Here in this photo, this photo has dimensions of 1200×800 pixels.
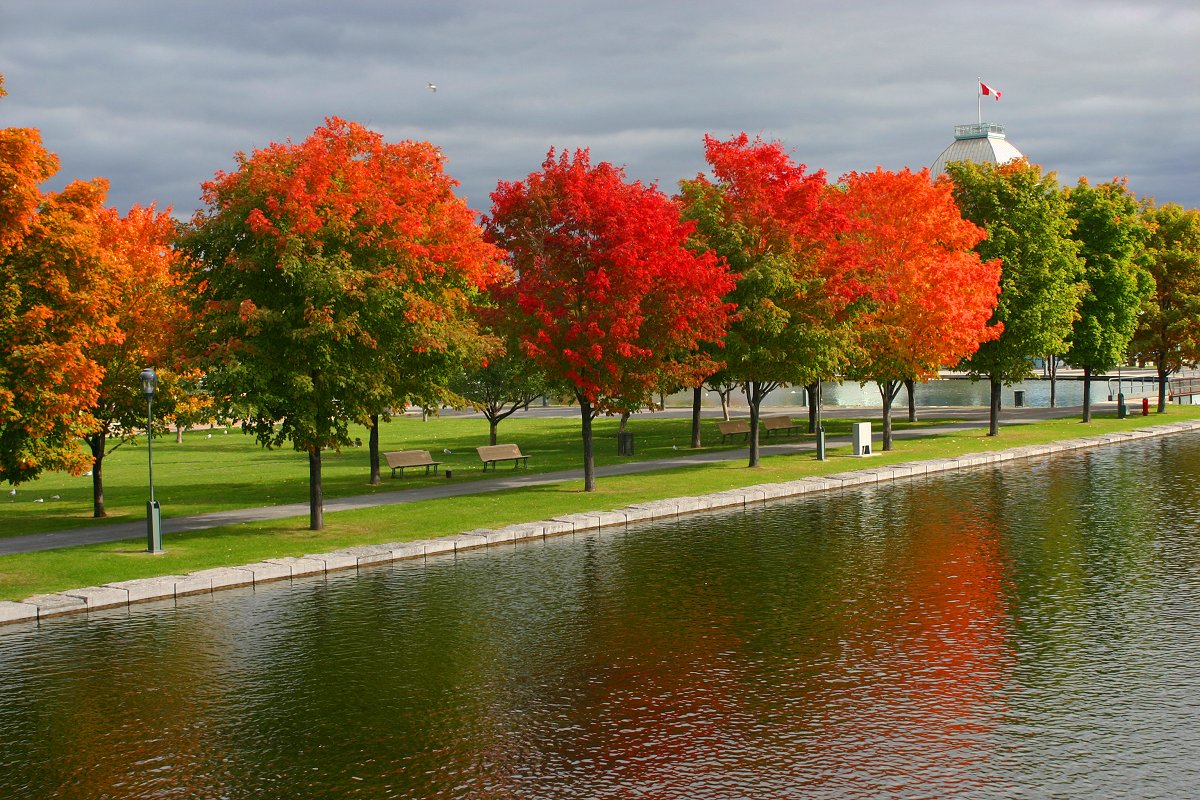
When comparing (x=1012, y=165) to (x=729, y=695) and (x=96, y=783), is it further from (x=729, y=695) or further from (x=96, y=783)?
(x=96, y=783)

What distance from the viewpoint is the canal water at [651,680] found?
1005 centimetres

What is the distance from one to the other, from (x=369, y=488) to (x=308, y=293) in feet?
38.8

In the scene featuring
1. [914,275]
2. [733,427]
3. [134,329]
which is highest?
[914,275]

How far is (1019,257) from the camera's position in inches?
1838

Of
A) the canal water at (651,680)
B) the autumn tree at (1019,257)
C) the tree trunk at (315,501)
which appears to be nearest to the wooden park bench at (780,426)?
the autumn tree at (1019,257)

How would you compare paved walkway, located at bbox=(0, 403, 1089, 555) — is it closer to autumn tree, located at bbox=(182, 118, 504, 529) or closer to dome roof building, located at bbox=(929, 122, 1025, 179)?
autumn tree, located at bbox=(182, 118, 504, 529)

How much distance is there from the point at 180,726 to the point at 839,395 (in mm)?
96731

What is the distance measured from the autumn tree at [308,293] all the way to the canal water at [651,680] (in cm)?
504

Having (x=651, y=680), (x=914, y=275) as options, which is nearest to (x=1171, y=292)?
(x=914, y=275)

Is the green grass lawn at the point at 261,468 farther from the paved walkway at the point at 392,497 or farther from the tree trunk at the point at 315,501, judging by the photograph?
the tree trunk at the point at 315,501

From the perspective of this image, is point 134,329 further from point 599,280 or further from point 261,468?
point 261,468

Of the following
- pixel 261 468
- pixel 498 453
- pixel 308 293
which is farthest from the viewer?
pixel 261 468

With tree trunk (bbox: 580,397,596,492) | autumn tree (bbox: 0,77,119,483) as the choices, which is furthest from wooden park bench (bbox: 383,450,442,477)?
autumn tree (bbox: 0,77,119,483)

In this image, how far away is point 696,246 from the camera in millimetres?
33719
